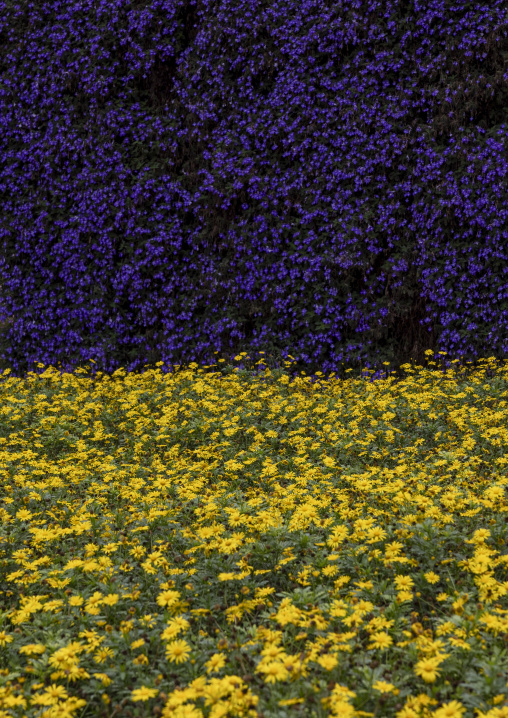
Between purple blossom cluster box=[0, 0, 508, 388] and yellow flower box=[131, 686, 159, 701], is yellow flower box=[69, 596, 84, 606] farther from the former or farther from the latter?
purple blossom cluster box=[0, 0, 508, 388]

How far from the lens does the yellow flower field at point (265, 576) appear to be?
2270mm

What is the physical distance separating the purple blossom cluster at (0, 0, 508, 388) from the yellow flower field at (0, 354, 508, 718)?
2.31 m

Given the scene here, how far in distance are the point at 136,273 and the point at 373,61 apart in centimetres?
406

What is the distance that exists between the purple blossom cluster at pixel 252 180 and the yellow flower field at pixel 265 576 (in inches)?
91.0

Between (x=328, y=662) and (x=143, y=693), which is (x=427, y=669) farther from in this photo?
(x=143, y=693)

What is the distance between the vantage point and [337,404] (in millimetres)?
6391

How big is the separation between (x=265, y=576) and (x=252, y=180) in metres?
6.00

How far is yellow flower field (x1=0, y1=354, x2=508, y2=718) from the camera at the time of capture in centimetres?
227

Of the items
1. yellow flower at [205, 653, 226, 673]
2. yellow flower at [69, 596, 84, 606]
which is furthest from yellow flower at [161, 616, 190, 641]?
yellow flower at [69, 596, 84, 606]

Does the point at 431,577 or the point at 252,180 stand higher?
the point at 252,180

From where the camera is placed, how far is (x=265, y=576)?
328 centimetres

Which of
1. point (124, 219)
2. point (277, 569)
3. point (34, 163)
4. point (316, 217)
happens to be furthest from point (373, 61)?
point (277, 569)

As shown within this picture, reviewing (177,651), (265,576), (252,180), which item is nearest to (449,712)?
(177,651)

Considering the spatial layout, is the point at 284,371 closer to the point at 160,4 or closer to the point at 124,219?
the point at 124,219
